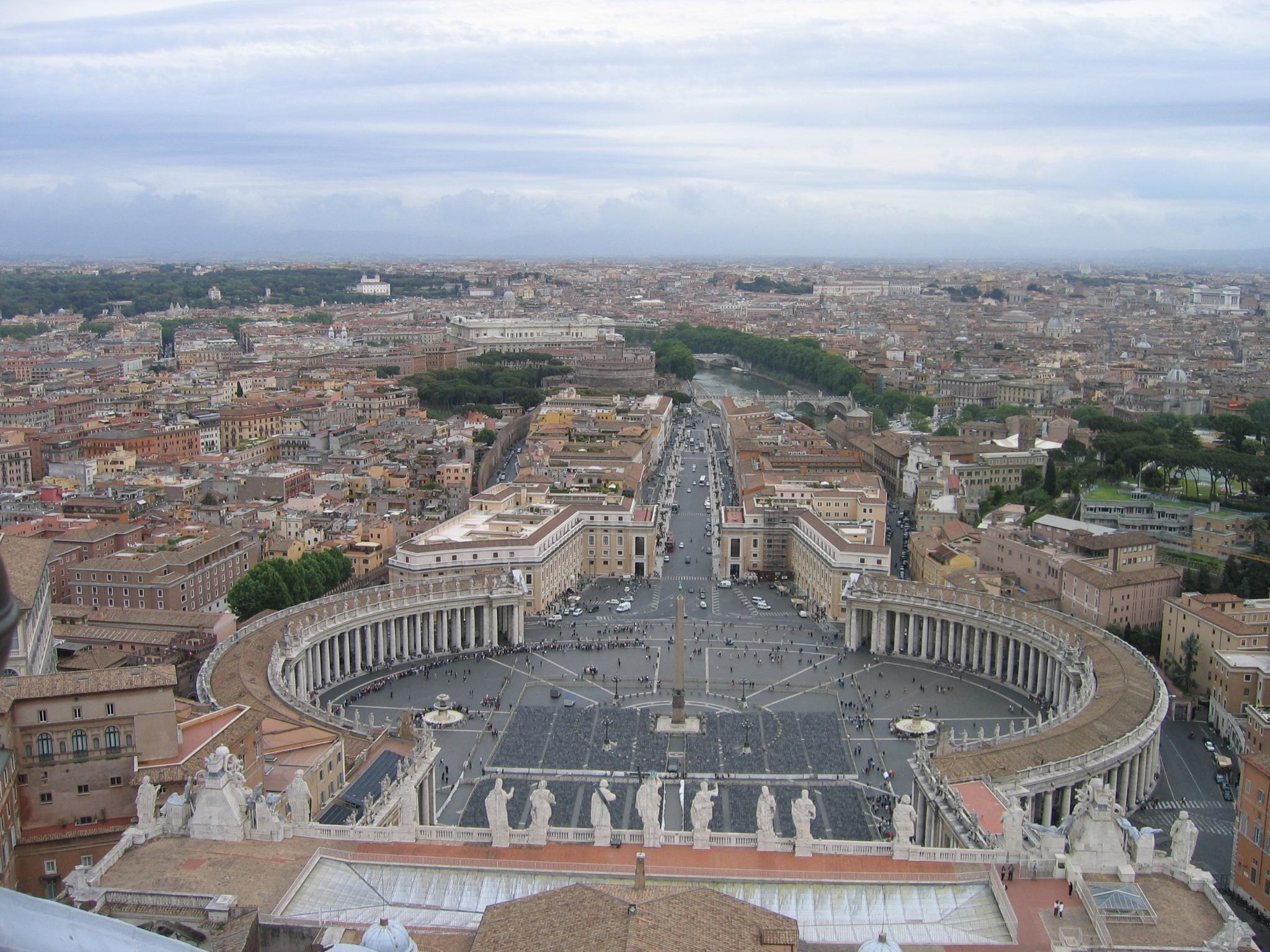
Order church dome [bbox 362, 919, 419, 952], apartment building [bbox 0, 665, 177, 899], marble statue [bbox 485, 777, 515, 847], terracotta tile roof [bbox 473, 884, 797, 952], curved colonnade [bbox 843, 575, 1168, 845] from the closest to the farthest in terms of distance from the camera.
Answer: church dome [bbox 362, 919, 419, 952] → terracotta tile roof [bbox 473, 884, 797, 952] → marble statue [bbox 485, 777, 515, 847] → apartment building [bbox 0, 665, 177, 899] → curved colonnade [bbox 843, 575, 1168, 845]

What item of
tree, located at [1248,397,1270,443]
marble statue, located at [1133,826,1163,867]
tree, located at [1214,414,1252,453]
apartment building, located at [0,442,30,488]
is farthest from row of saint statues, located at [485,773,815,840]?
apartment building, located at [0,442,30,488]

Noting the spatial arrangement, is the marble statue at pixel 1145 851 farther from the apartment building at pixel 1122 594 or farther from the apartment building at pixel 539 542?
the apartment building at pixel 539 542

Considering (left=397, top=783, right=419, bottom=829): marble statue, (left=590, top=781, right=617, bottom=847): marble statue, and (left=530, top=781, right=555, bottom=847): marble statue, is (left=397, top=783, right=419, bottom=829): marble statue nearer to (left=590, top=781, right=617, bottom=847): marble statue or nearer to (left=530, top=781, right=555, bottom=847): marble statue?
(left=530, top=781, right=555, bottom=847): marble statue

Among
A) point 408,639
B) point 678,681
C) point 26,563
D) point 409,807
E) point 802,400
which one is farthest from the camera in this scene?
point 802,400

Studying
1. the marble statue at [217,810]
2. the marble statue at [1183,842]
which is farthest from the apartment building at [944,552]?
the marble statue at [217,810]

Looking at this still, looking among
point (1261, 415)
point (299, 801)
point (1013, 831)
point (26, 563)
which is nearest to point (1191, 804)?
point (1013, 831)

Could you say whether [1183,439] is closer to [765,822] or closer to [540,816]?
[765,822]

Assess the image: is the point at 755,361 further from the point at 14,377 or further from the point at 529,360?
the point at 14,377
